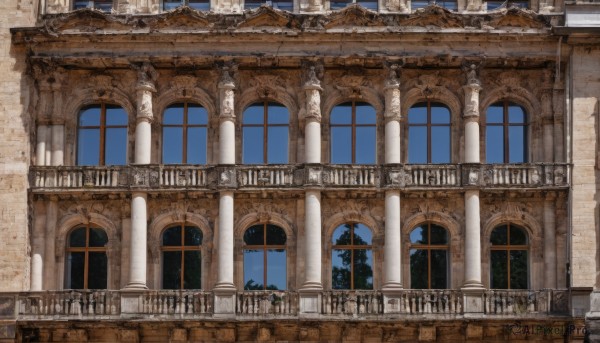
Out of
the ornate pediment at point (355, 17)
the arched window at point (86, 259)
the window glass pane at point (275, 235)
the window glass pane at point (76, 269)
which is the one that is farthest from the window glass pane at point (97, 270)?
the ornate pediment at point (355, 17)

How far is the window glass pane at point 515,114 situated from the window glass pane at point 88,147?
11.9 meters

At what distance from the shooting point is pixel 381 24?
128 ft

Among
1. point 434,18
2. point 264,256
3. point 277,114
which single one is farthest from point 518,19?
point 264,256

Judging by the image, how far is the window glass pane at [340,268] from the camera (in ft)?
127

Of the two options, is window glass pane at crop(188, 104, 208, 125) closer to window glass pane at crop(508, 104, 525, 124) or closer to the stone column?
the stone column

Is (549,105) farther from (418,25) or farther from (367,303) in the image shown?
(367,303)

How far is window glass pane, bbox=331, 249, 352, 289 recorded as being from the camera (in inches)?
1529

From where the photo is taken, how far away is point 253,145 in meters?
39.6

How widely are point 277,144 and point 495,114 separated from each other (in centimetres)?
635

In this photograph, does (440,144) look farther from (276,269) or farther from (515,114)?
(276,269)

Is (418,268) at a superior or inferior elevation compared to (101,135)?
inferior

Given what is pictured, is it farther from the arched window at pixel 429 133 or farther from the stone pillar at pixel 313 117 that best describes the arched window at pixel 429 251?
the stone pillar at pixel 313 117

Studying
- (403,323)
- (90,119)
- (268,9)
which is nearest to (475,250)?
(403,323)

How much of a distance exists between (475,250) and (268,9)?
8.89 m
